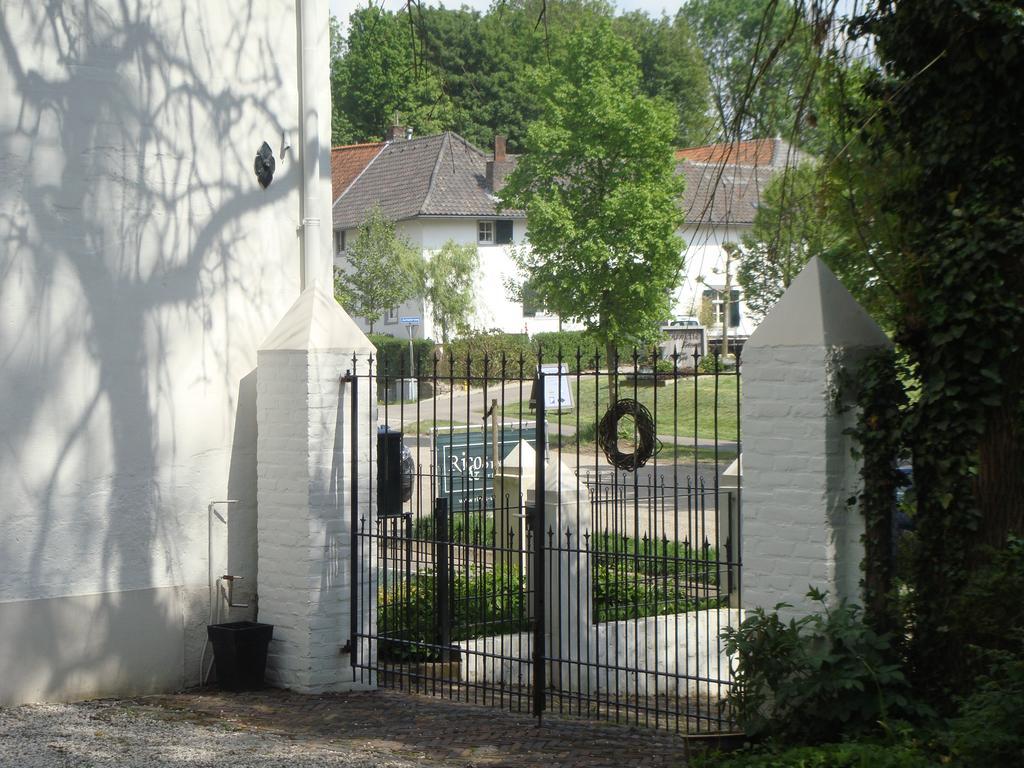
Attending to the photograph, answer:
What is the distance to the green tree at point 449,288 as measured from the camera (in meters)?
43.4

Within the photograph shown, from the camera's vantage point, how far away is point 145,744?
6.92m

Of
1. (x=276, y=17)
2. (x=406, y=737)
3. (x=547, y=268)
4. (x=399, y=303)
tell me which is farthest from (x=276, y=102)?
(x=399, y=303)

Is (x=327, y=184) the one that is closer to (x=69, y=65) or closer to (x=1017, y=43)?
(x=69, y=65)

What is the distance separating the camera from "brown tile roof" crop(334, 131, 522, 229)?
158 feet

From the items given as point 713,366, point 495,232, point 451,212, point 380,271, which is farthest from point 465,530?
point 495,232

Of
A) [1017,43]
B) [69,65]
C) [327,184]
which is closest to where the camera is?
[1017,43]

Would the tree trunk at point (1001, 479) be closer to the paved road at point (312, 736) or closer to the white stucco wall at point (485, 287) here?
the paved road at point (312, 736)

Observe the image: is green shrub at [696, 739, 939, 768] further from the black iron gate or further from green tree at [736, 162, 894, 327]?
green tree at [736, 162, 894, 327]

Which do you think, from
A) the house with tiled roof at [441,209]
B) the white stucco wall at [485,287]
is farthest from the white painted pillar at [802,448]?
the house with tiled roof at [441,209]

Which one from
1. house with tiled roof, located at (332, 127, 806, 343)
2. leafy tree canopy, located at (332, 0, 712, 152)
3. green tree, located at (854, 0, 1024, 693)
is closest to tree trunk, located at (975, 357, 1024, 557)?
green tree, located at (854, 0, 1024, 693)

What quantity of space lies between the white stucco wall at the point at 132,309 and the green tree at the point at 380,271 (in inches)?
1320

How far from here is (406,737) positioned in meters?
7.34

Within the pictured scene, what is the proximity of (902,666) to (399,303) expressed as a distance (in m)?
37.8

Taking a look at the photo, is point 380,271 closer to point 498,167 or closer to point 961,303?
point 498,167
